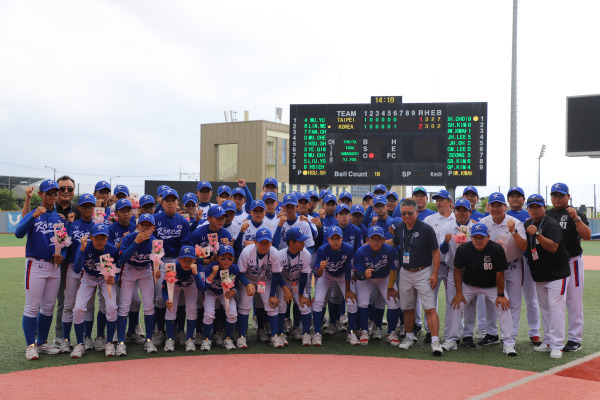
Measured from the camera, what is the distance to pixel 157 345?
22.2ft

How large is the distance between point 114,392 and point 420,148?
11957mm

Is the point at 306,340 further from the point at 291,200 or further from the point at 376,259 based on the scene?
the point at 291,200

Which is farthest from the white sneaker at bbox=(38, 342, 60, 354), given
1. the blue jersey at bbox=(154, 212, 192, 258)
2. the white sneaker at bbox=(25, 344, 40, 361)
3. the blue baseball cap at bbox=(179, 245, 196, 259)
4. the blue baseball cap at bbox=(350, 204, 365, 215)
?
the blue baseball cap at bbox=(350, 204, 365, 215)

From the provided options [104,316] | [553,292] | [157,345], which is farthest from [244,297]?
[553,292]

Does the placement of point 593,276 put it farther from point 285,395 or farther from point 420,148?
point 285,395

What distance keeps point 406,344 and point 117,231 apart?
3.91 metres

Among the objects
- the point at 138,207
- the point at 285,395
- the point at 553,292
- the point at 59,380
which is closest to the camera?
the point at 285,395

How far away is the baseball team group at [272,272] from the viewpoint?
20.5 feet

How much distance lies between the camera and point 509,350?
20.8ft

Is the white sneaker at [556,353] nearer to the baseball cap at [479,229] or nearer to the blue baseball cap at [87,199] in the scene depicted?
the baseball cap at [479,229]

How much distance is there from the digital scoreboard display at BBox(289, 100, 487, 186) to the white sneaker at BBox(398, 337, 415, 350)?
879 cm

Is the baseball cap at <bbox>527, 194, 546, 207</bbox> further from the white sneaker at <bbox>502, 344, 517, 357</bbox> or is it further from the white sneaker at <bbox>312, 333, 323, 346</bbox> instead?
the white sneaker at <bbox>312, 333, 323, 346</bbox>

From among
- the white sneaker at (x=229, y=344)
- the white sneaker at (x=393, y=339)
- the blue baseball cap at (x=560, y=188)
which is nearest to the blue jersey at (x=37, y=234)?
the white sneaker at (x=229, y=344)

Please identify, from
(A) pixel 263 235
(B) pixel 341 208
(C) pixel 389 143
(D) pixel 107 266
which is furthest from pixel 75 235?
(C) pixel 389 143
